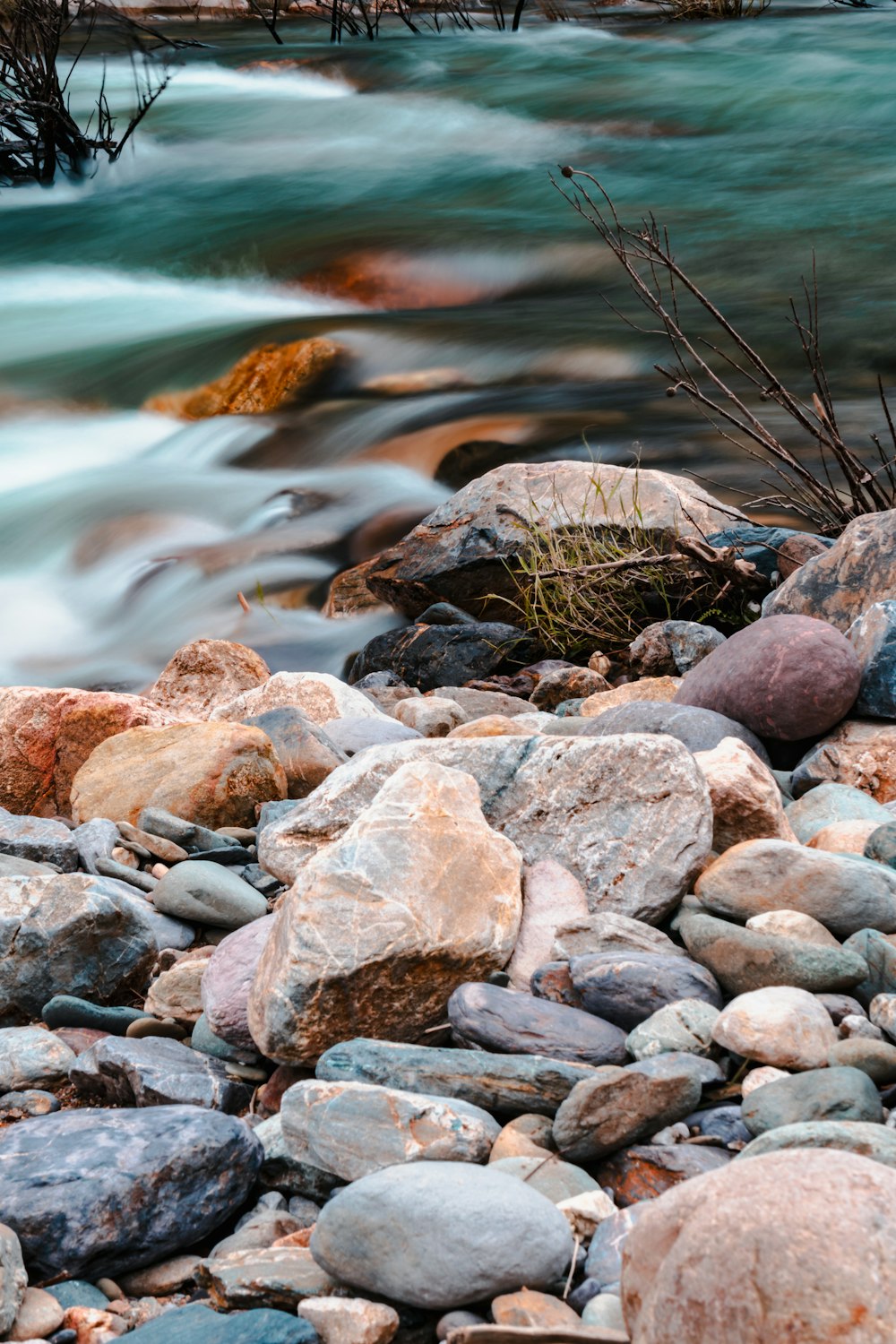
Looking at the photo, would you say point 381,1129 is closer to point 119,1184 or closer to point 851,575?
point 119,1184

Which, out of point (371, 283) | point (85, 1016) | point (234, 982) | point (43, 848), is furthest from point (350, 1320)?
point (371, 283)

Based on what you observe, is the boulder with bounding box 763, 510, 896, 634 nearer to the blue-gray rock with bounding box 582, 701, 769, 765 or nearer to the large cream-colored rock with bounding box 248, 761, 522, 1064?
the blue-gray rock with bounding box 582, 701, 769, 765

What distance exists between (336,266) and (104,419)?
114 inches

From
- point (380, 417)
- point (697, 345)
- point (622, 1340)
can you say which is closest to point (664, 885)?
point (622, 1340)

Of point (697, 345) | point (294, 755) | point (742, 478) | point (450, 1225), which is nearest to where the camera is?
point (450, 1225)

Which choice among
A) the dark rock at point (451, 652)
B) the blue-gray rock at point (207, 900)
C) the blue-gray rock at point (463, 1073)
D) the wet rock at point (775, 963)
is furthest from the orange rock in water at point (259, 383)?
the blue-gray rock at point (463, 1073)

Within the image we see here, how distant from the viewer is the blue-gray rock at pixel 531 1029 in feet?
6.49

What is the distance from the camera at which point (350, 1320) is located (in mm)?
1509

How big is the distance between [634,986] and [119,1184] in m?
0.84

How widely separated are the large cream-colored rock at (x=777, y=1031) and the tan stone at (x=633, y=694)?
2.33 m

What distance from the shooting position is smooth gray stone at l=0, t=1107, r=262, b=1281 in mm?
1727

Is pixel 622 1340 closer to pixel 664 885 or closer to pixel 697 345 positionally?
pixel 664 885

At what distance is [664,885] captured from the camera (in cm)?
245

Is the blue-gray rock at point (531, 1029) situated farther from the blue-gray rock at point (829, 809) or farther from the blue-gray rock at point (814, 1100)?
the blue-gray rock at point (829, 809)
